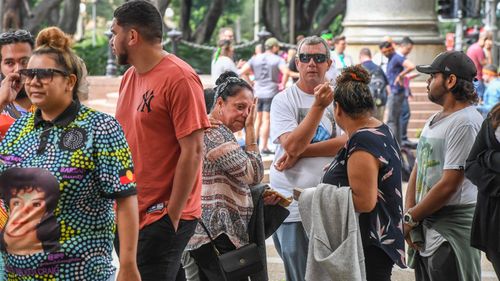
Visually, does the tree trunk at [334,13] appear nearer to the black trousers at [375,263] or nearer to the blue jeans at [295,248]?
the blue jeans at [295,248]

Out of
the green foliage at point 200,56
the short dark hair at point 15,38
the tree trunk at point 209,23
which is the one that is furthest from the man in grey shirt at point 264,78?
the tree trunk at point 209,23

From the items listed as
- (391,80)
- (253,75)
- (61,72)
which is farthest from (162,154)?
(253,75)

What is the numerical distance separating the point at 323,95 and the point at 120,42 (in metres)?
1.47

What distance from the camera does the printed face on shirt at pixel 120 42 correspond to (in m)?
6.02

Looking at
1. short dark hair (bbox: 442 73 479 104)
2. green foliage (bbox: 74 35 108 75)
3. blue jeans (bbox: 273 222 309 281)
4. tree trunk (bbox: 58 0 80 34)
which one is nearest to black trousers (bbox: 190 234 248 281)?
blue jeans (bbox: 273 222 309 281)

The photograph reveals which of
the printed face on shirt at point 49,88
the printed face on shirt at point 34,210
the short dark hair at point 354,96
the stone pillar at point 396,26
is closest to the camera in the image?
the printed face on shirt at point 34,210

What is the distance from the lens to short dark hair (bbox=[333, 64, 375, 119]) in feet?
21.1

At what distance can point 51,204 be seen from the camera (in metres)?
4.76

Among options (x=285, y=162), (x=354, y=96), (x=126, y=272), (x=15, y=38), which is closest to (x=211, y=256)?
(x=285, y=162)

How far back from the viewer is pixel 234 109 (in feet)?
22.8

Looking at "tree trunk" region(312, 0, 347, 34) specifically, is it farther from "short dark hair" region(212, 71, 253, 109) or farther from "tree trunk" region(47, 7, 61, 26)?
"short dark hair" region(212, 71, 253, 109)

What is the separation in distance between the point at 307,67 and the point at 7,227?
122 inches

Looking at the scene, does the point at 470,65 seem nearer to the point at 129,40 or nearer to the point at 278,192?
the point at 278,192

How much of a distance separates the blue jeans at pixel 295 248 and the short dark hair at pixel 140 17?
6.38ft
